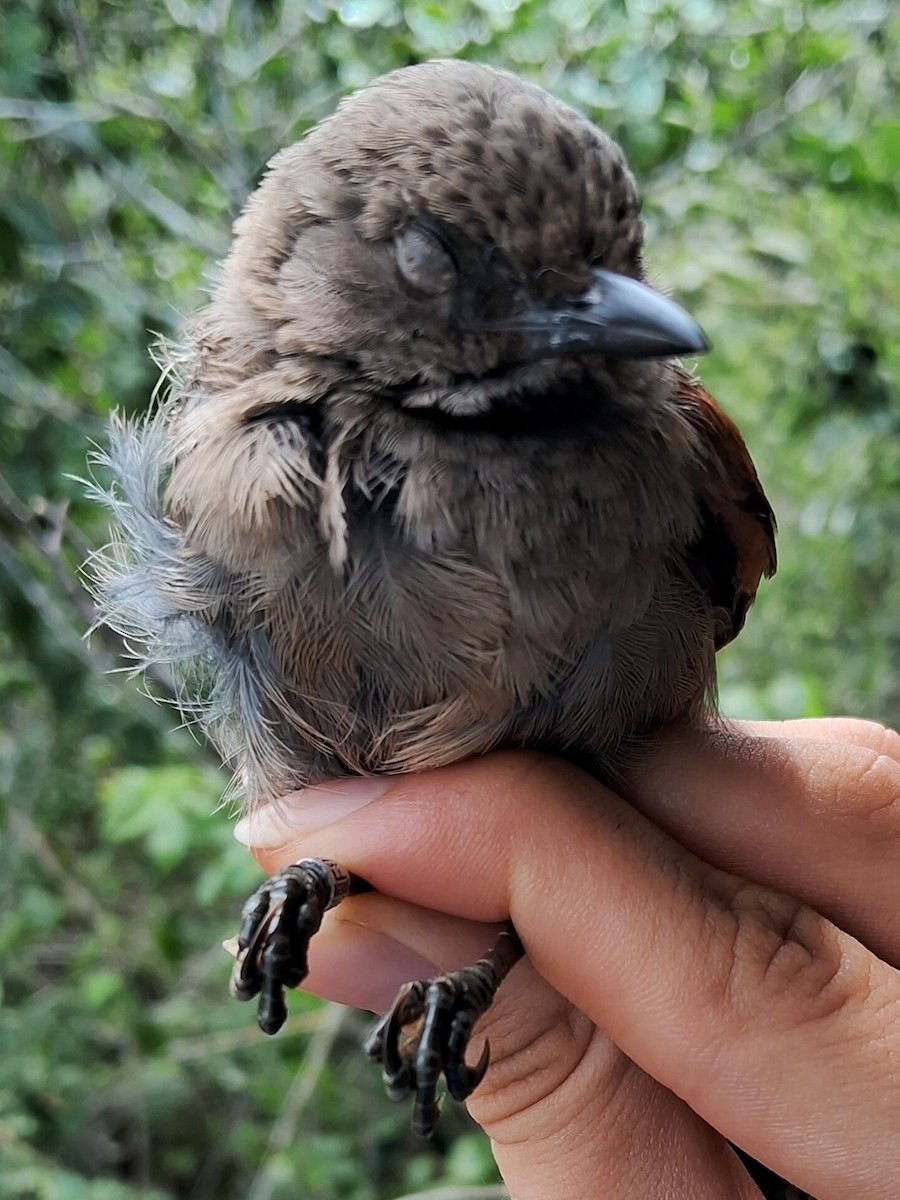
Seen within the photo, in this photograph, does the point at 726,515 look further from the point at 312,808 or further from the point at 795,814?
the point at 312,808

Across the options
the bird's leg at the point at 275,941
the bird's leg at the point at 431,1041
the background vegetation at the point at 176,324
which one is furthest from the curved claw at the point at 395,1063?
the background vegetation at the point at 176,324

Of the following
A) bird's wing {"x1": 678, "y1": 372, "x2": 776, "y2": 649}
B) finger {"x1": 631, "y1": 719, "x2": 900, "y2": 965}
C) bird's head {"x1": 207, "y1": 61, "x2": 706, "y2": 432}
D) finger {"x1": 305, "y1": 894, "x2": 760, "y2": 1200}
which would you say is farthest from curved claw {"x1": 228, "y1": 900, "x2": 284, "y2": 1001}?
bird's wing {"x1": 678, "y1": 372, "x2": 776, "y2": 649}

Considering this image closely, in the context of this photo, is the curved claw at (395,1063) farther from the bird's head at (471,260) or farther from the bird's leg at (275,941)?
the bird's head at (471,260)

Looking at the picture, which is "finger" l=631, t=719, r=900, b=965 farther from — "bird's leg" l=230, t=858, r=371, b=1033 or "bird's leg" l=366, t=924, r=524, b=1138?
"bird's leg" l=230, t=858, r=371, b=1033

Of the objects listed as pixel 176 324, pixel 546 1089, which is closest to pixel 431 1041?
pixel 546 1089

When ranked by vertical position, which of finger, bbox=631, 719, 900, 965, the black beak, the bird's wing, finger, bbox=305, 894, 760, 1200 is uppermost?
the black beak

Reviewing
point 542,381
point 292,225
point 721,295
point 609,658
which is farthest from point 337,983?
point 721,295
